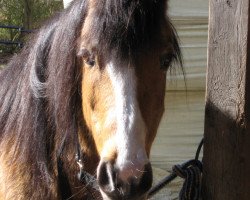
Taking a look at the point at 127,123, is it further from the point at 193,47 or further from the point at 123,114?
the point at 193,47

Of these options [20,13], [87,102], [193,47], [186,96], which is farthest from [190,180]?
[20,13]

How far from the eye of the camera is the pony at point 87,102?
1.74 metres

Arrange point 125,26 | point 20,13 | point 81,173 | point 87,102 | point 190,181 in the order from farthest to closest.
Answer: point 20,13 → point 81,173 → point 87,102 → point 125,26 → point 190,181

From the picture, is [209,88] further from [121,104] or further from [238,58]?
[121,104]

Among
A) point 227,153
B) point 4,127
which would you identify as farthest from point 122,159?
point 4,127

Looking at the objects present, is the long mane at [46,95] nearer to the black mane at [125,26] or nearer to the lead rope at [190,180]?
the black mane at [125,26]

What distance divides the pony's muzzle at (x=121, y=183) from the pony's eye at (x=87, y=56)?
0.47 meters

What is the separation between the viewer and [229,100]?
1.70 metres

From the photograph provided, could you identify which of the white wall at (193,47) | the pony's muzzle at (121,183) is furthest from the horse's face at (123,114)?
the white wall at (193,47)

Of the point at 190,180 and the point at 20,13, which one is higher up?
the point at 190,180

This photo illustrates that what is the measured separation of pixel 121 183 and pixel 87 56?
1.95ft

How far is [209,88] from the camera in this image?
1766 millimetres

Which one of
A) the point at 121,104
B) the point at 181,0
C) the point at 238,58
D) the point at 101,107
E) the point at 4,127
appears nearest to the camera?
the point at 238,58

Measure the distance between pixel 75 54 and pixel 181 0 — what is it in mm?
2410
